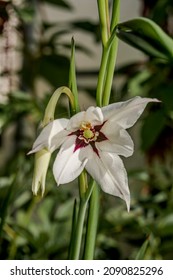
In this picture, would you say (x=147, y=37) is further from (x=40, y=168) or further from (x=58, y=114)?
(x=58, y=114)

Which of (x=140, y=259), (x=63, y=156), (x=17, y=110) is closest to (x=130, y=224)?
(x=17, y=110)

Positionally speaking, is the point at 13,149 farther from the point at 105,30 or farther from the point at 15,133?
the point at 105,30

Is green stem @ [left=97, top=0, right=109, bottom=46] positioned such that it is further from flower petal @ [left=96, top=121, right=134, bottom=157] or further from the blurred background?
the blurred background

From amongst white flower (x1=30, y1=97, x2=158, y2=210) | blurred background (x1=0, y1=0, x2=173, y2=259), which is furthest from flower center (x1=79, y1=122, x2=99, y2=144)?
blurred background (x1=0, y1=0, x2=173, y2=259)

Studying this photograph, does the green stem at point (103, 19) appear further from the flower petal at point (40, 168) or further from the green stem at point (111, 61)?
the flower petal at point (40, 168)

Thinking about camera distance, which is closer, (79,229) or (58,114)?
(79,229)

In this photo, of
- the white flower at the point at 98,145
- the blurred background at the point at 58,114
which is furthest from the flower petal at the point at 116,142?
the blurred background at the point at 58,114

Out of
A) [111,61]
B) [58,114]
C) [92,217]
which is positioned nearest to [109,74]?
[111,61]
